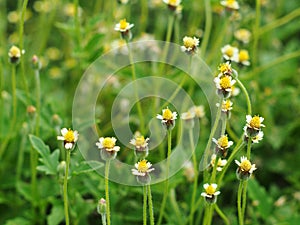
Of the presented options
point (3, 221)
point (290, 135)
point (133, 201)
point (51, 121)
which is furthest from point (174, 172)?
point (290, 135)

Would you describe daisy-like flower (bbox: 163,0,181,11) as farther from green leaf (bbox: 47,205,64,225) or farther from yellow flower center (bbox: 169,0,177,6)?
green leaf (bbox: 47,205,64,225)

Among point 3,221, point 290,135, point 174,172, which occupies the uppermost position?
point 290,135

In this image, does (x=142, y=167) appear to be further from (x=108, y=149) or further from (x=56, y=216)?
(x=56, y=216)

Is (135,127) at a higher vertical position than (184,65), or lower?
lower

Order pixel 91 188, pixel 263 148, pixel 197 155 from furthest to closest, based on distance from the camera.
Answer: pixel 263 148, pixel 197 155, pixel 91 188

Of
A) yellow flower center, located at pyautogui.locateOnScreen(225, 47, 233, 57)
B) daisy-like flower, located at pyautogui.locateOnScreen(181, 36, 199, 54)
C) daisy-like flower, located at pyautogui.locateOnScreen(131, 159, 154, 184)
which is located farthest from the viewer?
yellow flower center, located at pyautogui.locateOnScreen(225, 47, 233, 57)

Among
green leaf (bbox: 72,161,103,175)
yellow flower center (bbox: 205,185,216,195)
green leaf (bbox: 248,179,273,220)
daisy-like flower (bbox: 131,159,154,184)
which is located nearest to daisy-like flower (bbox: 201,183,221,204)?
yellow flower center (bbox: 205,185,216,195)

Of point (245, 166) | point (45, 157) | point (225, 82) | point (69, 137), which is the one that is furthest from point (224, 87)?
point (45, 157)

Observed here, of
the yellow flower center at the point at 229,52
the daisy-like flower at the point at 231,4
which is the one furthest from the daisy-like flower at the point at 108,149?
the daisy-like flower at the point at 231,4

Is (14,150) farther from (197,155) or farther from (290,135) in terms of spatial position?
(290,135)

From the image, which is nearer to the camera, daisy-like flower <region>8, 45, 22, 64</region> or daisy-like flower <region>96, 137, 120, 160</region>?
daisy-like flower <region>96, 137, 120, 160</region>
